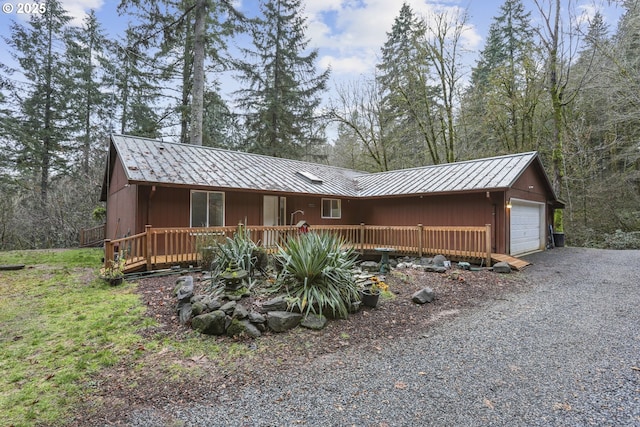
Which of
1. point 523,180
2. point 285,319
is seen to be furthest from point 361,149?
point 285,319

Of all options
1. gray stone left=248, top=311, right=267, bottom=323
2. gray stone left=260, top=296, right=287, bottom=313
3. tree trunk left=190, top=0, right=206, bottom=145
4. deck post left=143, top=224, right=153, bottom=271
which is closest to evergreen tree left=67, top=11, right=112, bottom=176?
tree trunk left=190, top=0, right=206, bottom=145

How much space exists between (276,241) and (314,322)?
442 centimetres

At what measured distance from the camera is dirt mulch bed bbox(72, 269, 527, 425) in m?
2.92

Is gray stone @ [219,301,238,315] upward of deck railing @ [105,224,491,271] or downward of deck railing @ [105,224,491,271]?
downward

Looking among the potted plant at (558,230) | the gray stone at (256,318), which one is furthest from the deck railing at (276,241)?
the potted plant at (558,230)

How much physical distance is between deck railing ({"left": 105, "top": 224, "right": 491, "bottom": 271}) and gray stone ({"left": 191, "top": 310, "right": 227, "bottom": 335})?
3.28 metres

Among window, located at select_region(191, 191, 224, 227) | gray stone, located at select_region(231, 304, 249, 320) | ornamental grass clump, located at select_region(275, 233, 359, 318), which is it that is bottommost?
gray stone, located at select_region(231, 304, 249, 320)

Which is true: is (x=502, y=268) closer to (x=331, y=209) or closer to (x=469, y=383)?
(x=469, y=383)

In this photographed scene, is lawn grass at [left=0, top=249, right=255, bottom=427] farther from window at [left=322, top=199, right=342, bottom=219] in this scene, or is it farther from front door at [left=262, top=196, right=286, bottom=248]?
window at [left=322, top=199, right=342, bottom=219]

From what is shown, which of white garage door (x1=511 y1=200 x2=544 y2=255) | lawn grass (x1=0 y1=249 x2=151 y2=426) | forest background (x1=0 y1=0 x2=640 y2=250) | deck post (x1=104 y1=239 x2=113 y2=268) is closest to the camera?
lawn grass (x1=0 y1=249 x2=151 y2=426)

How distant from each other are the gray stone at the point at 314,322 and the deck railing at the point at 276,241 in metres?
2.99

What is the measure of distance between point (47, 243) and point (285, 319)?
56.5 feet

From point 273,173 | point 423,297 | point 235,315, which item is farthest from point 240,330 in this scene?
point 273,173

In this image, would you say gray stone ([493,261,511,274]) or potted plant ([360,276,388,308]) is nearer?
potted plant ([360,276,388,308])
